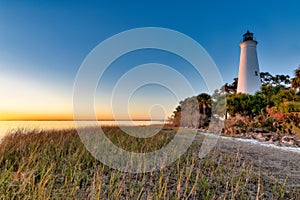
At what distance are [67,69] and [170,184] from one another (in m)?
6.26

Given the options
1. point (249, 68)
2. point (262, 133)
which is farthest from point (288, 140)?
point (249, 68)

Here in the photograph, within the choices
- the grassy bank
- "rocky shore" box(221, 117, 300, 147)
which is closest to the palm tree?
"rocky shore" box(221, 117, 300, 147)

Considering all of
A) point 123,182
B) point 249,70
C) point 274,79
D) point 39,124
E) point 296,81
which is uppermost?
point 249,70

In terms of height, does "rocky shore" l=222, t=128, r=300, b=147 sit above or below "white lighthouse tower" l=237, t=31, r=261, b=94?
below

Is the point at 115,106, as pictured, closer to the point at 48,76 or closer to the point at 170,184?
the point at 48,76

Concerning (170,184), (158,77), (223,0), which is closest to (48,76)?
(158,77)

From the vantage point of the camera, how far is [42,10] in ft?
20.0

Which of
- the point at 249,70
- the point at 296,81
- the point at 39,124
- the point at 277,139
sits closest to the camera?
the point at 39,124

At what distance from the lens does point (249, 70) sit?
1858 cm

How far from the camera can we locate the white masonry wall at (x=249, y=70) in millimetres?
18234

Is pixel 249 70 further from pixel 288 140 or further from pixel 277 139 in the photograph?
pixel 288 140

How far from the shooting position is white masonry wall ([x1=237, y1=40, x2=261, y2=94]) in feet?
59.8

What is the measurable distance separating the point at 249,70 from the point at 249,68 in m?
0.22

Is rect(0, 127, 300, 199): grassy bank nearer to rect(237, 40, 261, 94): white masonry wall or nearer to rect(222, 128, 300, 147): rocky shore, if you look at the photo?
rect(222, 128, 300, 147): rocky shore
